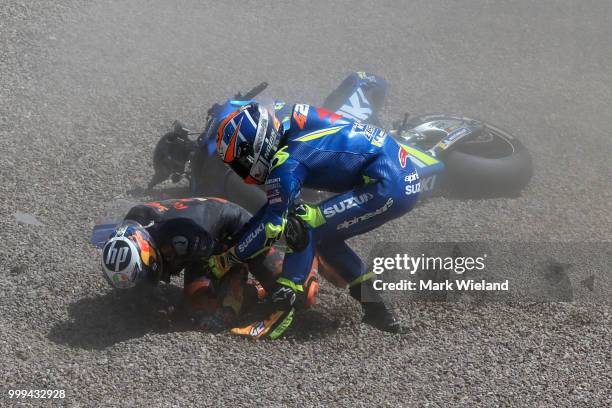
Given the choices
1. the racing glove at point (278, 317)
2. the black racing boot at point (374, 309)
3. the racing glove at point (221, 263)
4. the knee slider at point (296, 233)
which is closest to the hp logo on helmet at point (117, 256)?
the racing glove at point (221, 263)

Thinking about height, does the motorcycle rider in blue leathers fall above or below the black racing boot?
above

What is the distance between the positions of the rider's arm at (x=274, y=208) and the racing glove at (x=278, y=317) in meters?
0.36

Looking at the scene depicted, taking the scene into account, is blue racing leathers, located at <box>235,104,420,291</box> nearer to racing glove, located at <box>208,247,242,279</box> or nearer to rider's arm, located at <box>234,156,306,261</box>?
rider's arm, located at <box>234,156,306,261</box>

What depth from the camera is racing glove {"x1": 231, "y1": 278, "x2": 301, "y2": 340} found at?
21.4 feet

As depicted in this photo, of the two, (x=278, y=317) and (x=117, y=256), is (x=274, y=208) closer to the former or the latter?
(x=278, y=317)

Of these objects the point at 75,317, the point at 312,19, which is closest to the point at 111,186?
the point at 75,317

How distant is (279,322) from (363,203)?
1.16 meters

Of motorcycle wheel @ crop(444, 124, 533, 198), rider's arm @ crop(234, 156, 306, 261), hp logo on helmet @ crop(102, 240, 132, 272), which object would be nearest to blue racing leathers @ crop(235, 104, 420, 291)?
rider's arm @ crop(234, 156, 306, 261)

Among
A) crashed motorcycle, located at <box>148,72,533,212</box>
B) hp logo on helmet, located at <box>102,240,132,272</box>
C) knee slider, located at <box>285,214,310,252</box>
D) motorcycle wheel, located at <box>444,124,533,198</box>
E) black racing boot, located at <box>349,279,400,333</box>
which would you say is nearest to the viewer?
hp logo on helmet, located at <box>102,240,132,272</box>

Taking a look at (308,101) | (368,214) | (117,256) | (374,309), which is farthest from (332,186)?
(308,101)

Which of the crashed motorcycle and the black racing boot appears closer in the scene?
the black racing boot

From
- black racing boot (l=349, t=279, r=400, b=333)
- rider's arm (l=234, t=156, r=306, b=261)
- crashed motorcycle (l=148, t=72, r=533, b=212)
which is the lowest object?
black racing boot (l=349, t=279, r=400, b=333)

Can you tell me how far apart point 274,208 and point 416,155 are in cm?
337

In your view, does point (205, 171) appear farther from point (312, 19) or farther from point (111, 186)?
point (312, 19)
